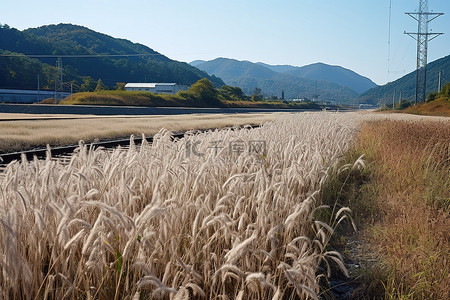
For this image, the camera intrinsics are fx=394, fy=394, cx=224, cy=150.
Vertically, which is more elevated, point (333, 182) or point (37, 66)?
point (37, 66)

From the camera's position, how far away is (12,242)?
156 cm

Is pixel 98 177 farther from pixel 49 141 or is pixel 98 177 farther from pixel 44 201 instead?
pixel 49 141

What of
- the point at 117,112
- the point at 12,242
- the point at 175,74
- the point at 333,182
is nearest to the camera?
the point at 12,242

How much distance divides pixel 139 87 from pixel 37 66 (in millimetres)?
30847

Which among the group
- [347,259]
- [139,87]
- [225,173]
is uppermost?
[139,87]

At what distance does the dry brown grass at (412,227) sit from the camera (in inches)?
104

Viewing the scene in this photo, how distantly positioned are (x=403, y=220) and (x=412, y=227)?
94 mm

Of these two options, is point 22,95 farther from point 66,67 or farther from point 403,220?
point 403,220

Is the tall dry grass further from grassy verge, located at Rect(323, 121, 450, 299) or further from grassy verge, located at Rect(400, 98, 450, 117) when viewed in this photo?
grassy verge, located at Rect(400, 98, 450, 117)

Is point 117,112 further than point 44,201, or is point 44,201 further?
point 117,112

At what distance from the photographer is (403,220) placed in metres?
3.54

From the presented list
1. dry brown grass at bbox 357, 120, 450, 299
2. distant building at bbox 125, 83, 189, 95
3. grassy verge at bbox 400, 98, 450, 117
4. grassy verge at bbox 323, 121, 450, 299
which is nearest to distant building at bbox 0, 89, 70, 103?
distant building at bbox 125, 83, 189, 95

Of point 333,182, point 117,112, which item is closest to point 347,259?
point 333,182

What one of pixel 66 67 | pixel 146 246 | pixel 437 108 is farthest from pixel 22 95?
pixel 146 246
